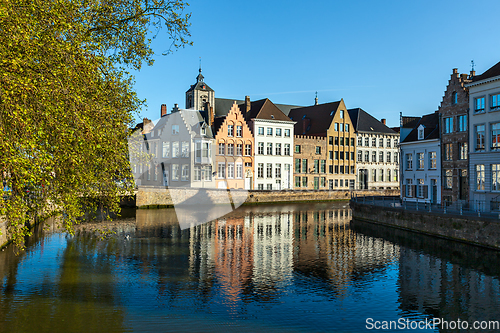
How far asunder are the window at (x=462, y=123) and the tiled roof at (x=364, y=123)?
136ft

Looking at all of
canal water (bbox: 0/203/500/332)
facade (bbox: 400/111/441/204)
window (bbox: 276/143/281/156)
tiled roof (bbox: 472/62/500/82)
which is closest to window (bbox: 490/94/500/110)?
tiled roof (bbox: 472/62/500/82)

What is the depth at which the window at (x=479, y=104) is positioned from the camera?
34594mm

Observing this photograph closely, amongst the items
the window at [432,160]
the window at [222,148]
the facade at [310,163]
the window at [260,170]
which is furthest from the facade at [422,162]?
the window at [222,148]

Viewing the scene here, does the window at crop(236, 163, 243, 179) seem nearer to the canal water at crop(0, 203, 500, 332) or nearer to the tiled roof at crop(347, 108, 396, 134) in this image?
the tiled roof at crop(347, 108, 396, 134)

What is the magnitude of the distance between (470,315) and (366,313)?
348 cm

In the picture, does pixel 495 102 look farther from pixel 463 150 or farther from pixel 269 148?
pixel 269 148

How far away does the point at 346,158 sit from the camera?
79.3 meters

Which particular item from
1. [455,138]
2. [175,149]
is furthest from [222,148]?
[455,138]

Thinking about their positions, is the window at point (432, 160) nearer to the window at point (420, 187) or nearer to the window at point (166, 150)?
the window at point (420, 187)

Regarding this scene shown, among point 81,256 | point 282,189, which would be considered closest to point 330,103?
point 282,189

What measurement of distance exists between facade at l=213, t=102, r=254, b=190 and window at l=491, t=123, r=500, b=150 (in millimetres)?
39947

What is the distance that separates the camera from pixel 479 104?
34906 mm

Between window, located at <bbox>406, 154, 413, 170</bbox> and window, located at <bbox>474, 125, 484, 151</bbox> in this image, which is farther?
window, located at <bbox>406, 154, 413, 170</bbox>

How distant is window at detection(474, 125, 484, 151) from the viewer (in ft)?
113
